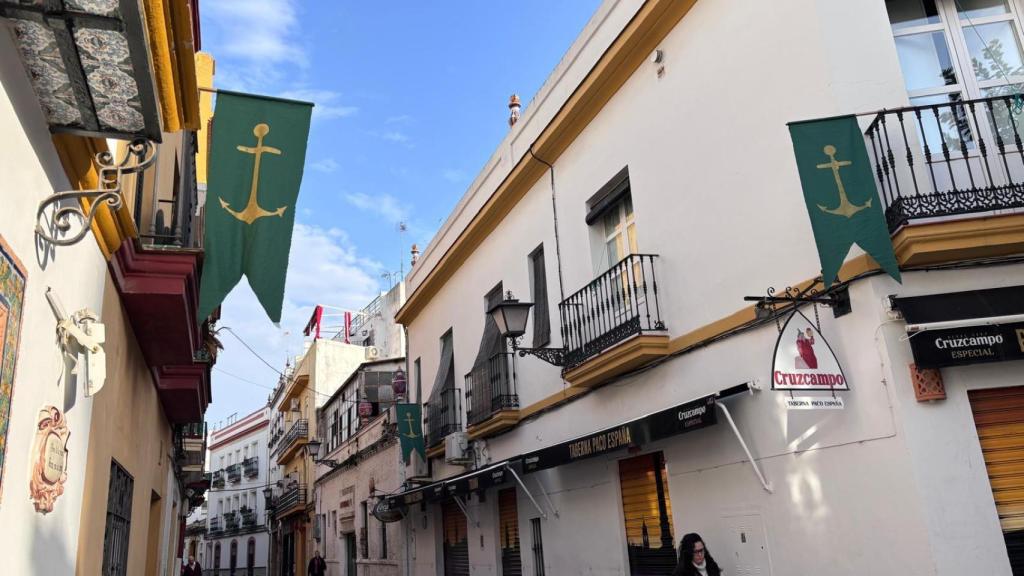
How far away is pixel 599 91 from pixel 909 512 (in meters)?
6.19

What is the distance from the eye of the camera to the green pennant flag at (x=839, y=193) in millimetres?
5648

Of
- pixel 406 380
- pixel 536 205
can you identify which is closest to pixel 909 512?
pixel 536 205

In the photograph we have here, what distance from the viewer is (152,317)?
21.1 feet

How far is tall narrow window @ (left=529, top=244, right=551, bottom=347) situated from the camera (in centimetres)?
1154

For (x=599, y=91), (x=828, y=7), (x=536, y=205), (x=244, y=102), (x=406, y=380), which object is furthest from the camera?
(x=406, y=380)

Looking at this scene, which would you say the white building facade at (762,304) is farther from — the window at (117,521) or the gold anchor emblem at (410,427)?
the window at (117,521)

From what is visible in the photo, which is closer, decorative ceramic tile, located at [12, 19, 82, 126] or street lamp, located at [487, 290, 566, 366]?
decorative ceramic tile, located at [12, 19, 82, 126]

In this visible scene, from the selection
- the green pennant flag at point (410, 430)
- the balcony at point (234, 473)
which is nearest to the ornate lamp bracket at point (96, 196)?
the green pennant flag at point (410, 430)

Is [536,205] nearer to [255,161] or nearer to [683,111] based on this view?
[683,111]

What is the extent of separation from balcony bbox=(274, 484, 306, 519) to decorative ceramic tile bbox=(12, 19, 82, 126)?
2886 cm

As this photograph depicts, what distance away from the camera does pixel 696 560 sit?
685 centimetres

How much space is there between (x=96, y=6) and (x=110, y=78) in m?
0.40

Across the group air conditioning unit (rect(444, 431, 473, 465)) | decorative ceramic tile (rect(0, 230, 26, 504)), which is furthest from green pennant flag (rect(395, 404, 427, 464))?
decorative ceramic tile (rect(0, 230, 26, 504))

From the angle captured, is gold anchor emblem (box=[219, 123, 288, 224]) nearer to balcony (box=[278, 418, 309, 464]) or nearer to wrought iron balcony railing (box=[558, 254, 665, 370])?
wrought iron balcony railing (box=[558, 254, 665, 370])
